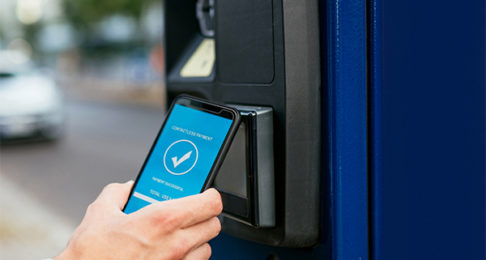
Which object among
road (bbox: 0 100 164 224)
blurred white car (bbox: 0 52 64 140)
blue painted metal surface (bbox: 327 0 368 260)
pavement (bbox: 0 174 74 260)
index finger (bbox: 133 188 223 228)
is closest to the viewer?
index finger (bbox: 133 188 223 228)

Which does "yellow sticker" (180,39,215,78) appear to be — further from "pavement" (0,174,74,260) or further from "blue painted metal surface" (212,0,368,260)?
"pavement" (0,174,74,260)

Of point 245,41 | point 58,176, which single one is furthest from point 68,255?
point 58,176

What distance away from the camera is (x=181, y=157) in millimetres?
847

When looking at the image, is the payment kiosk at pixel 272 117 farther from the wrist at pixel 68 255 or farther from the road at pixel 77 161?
the road at pixel 77 161

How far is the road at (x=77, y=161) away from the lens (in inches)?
189

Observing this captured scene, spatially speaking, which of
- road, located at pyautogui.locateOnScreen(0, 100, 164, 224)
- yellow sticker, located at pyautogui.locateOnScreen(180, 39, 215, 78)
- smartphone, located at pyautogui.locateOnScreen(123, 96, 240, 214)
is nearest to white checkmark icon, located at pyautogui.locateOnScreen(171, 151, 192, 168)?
smartphone, located at pyautogui.locateOnScreen(123, 96, 240, 214)

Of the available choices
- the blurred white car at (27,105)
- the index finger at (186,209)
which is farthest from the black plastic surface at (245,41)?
the blurred white car at (27,105)

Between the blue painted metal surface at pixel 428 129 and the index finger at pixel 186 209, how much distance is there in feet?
0.83

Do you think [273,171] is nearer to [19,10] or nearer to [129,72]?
[129,72]

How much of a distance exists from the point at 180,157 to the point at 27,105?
6.53 metres

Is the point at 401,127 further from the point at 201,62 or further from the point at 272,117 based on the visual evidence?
the point at 201,62

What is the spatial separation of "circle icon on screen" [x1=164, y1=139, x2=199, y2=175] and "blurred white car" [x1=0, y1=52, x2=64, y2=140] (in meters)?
6.47

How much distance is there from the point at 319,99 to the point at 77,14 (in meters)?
18.7

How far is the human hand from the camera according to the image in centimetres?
69
